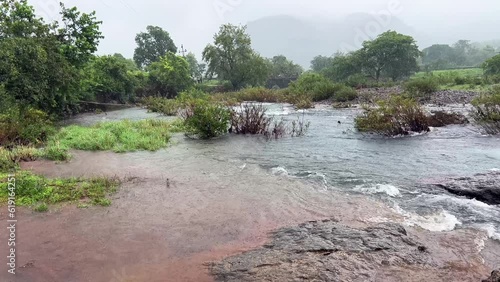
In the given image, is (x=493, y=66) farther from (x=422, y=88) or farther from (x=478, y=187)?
(x=478, y=187)

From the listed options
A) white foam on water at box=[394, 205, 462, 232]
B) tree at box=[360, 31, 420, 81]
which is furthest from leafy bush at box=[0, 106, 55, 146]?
tree at box=[360, 31, 420, 81]

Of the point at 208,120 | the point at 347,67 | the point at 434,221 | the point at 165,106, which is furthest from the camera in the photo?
the point at 347,67

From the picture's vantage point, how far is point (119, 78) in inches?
1547

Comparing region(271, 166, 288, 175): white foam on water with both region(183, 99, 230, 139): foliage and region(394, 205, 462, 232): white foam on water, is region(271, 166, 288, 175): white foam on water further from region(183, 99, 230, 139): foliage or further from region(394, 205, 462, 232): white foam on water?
region(183, 99, 230, 139): foliage

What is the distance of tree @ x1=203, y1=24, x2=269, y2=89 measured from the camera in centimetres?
5512

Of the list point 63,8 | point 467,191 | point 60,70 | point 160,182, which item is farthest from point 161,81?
point 467,191

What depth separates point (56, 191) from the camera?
809 centimetres

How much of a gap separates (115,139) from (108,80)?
84.6 ft

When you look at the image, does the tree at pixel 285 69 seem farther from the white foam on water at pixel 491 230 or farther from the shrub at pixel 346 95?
the white foam on water at pixel 491 230

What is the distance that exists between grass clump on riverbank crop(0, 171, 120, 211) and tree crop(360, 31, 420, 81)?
50.8m

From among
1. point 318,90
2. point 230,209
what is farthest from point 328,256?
point 318,90

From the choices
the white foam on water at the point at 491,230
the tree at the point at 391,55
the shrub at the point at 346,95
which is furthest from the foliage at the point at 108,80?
the white foam on water at the point at 491,230

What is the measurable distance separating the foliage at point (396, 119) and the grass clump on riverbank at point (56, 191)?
36.0 ft

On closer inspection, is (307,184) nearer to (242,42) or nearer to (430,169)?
(430,169)
